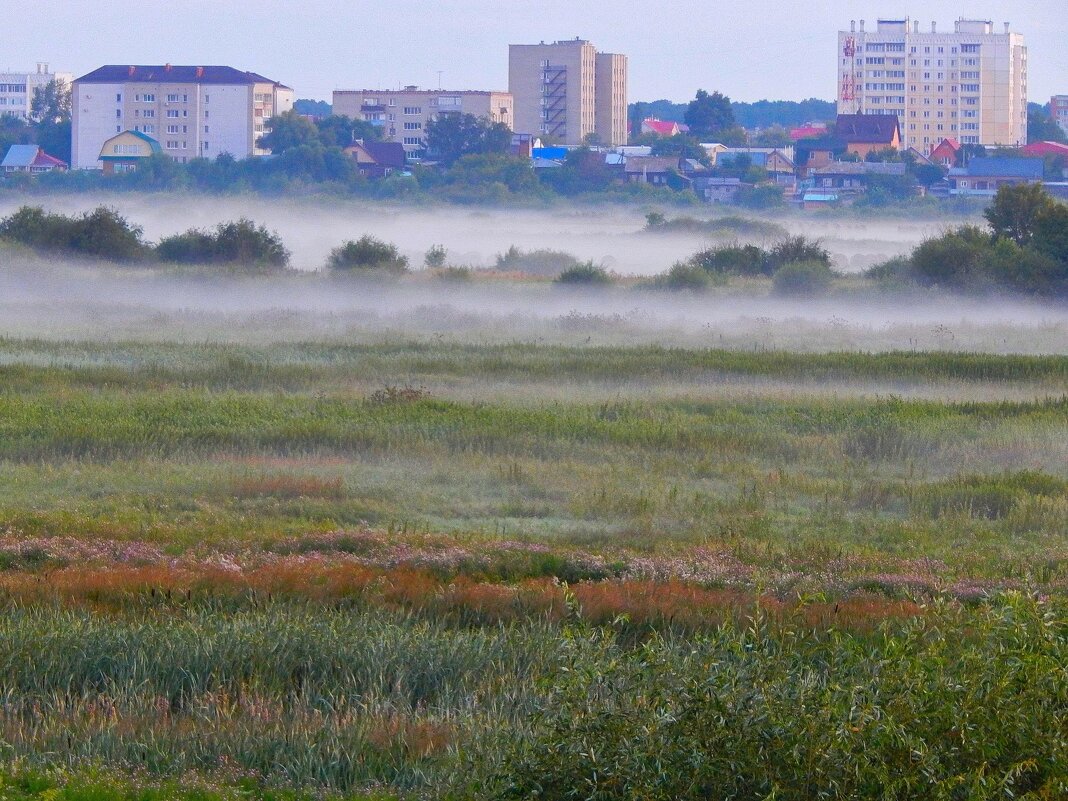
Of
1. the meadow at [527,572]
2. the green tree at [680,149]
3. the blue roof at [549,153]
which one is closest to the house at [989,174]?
the green tree at [680,149]

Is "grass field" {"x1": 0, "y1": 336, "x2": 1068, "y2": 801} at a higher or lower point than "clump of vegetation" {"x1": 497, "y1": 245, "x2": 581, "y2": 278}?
lower

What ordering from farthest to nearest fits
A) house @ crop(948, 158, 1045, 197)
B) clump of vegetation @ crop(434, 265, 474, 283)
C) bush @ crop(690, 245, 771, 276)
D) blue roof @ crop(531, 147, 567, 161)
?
blue roof @ crop(531, 147, 567, 161)
house @ crop(948, 158, 1045, 197)
bush @ crop(690, 245, 771, 276)
clump of vegetation @ crop(434, 265, 474, 283)

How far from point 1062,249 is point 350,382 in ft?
106

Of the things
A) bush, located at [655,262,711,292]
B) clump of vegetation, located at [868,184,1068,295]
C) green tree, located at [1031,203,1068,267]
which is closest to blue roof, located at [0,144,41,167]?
bush, located at [655,262,711,292]

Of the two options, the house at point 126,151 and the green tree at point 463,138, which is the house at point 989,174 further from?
the house at point 126,151

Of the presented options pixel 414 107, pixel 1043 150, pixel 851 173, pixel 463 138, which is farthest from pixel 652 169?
pixel 414 107

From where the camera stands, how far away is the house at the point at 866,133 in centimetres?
12925

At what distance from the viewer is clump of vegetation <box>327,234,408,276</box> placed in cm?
5938

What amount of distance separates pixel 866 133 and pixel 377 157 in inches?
1816

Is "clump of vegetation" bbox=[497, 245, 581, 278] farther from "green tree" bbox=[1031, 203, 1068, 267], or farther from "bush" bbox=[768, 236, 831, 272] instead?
"green tree" bbox=[1031, 203, 1068, 267]

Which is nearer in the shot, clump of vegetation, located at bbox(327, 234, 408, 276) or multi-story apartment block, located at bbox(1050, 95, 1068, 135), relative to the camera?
clump of vegetation, located at bbox(327, 234, 408, 276)

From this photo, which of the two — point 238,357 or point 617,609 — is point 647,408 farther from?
point 617,609

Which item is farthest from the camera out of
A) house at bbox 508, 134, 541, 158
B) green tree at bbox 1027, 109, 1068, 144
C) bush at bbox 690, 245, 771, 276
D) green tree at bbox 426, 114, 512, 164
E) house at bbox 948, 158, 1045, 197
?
green tree at bbox 1027, 109, 1068, 144

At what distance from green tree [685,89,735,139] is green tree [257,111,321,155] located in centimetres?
4243
